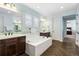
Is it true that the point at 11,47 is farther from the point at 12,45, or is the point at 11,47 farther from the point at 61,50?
the point at 61,50

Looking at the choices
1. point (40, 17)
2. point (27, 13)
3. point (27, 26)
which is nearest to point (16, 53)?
point (27, 26)

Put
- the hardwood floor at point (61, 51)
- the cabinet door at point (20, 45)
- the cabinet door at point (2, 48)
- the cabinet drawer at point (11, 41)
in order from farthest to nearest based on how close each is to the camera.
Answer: the hardwood floor at point (61, 51), the cabinet door at point (20, 45), the cabinet drawer at point (11, 41), the cabinet door at point (2, 48)

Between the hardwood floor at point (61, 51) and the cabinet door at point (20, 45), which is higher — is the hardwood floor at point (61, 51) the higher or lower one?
the lower one

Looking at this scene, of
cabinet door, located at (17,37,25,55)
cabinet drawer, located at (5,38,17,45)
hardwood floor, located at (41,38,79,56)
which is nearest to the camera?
cabinet drawer, located at (5,38,17,45)

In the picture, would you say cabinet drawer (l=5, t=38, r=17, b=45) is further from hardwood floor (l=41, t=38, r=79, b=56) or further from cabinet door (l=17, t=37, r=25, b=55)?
hardwood floor (l=41, t=38, r=79, b=56)

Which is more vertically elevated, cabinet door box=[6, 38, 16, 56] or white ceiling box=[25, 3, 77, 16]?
white ceiling box=[25, 3, 77, 16]

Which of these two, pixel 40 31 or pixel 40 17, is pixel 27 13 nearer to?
pixel 40 17

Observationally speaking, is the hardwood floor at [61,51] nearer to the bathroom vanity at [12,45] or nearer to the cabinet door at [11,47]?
the bathroom vanity at [12,45]

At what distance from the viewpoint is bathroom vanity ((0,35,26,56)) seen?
6.03ft

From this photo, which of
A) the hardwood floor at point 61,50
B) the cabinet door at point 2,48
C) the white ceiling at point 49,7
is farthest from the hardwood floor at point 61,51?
the white ceiling at point 49,7

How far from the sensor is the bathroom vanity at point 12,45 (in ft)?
6.03

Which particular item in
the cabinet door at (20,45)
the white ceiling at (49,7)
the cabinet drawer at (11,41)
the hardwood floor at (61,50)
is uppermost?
the white ceiling at (49,7)

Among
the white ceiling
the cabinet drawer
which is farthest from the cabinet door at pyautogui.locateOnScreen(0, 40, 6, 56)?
the white ceiling

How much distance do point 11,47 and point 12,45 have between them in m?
0.06
